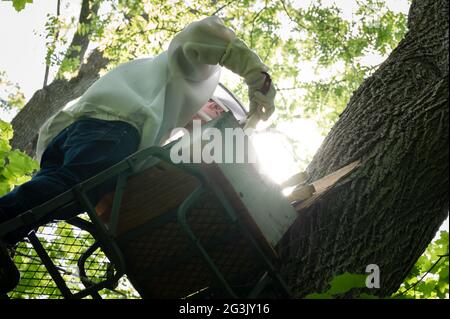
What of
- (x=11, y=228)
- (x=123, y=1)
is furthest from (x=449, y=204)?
(x=123, y=1)

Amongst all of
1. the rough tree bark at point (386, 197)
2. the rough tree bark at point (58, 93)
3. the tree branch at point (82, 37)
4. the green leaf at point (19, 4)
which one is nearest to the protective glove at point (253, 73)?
the rough tree bark at point (386, 197)

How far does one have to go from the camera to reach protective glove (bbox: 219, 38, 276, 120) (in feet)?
8.02

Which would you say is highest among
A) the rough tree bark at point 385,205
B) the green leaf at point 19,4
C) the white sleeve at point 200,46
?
the green leaf at point 19,4

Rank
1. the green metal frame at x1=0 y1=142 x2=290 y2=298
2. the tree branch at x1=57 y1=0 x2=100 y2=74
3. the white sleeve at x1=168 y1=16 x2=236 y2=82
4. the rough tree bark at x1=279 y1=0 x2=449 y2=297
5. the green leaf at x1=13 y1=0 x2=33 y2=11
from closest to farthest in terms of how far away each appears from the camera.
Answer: the green metal frame at x1=0 y1=142 x2=290 y2=298, the rough tree bark at x1=279 y1=0 x2=449 y2=297, the white sleeve at x1=168 y1=16 x2=236 y2=82, the green leaf at x1=13 y1=0 x2=33 y2=11, the tree branch at x1=57 y1=0 x2=100 y2=74

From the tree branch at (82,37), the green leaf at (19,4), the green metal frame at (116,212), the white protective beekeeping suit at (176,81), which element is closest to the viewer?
the green metal frame at (116,212)

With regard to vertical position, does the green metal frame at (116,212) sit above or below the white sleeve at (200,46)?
below

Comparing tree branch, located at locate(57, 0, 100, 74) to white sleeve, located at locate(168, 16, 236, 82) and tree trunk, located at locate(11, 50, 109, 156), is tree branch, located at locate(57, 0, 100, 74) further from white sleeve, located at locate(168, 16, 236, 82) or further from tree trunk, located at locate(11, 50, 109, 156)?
Answer: white sleeve, located at locate(168, 16, 236, 82)

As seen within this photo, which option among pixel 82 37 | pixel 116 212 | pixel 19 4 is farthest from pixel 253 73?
pixel 82 37

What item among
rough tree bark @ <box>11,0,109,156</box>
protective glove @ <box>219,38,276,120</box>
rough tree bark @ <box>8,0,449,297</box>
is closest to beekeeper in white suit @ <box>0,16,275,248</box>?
protective glove @ <box>219,38,276,120</box>

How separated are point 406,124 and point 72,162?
1305 millimetres

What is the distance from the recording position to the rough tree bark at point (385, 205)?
211 centimetres

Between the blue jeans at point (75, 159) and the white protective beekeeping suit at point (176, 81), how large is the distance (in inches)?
4.1

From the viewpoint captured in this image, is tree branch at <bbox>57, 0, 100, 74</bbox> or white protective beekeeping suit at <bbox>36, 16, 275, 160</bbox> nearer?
white protective beekeeping suit at <bbox>36, 16, 275, 160</bbox>

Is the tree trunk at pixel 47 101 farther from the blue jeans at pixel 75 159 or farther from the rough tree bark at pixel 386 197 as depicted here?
the rough tree bark at pixel 386 197
